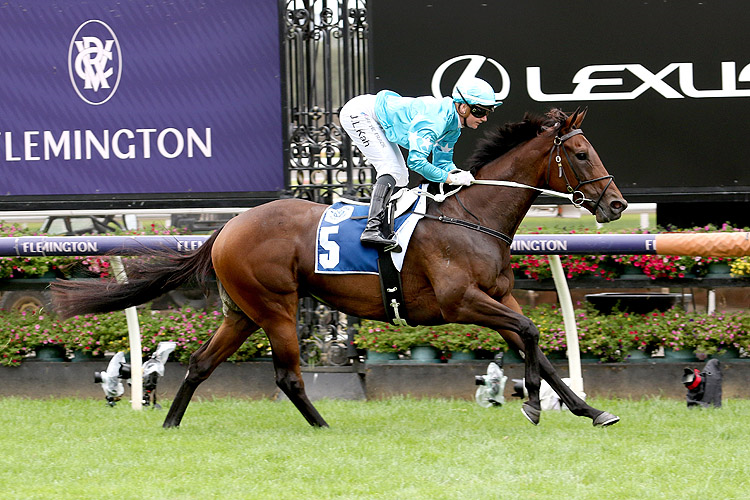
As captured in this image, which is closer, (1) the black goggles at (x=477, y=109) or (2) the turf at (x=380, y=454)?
(2) the turf at (x=380, y=454)

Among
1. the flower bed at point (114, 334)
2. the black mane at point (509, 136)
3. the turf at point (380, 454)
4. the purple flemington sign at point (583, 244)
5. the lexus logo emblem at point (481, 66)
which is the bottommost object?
the turf at point (380, 454)

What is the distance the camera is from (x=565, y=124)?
556 cm

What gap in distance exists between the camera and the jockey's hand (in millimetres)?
5598

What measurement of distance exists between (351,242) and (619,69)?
8.54 ft

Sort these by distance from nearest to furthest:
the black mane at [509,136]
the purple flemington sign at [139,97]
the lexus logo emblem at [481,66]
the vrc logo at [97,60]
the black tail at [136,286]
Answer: the black mane at [509,136], the black tail at [136,286], the lexus logo emblem at [481,66], the purple flemington sign at [139,97], the vrc logo at [97,60]

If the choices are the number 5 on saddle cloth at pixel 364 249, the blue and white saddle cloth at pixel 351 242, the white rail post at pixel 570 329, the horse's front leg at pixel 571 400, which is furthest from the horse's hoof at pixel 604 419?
the blue and white saddle cloth at pixel 351 242

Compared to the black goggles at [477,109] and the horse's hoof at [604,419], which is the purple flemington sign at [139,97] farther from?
the horse's hoof at [604,419]

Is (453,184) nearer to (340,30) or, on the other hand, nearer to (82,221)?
(340,30)

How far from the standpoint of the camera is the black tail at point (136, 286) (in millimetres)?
6137

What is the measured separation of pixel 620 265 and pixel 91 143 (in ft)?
13.2

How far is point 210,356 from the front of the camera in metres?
6.01

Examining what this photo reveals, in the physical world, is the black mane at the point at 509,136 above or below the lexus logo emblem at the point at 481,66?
below

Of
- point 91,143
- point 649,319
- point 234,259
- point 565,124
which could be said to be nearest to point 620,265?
point 649,319

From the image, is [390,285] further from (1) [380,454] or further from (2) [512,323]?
(1) [380,454]
